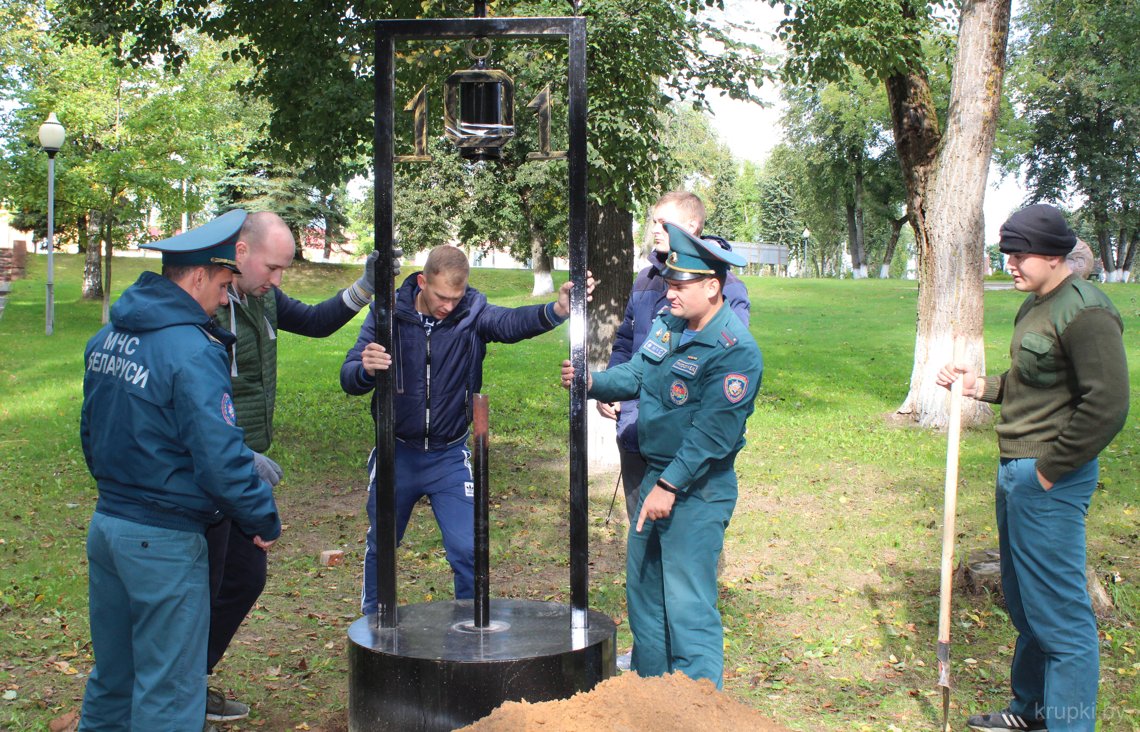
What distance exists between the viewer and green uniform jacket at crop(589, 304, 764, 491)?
13.3 ft

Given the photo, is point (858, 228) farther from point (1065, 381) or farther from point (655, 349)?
point (655, 349)

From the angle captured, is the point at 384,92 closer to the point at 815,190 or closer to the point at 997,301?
the point at 997,301

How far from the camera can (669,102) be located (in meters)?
9.63

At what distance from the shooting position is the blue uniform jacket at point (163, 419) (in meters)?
3.32

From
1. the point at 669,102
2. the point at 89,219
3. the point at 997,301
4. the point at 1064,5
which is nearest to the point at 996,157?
the point at 997,301

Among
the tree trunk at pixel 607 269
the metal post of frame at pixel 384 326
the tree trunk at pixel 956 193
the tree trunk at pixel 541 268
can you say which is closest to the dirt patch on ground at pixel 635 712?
the metal post of frame at pixel 384 326

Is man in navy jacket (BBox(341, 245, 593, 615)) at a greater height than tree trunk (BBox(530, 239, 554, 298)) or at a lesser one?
lesser

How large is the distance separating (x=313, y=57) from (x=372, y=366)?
21.3 ft

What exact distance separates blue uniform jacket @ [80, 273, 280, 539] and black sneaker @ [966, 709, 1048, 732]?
320 centimetres

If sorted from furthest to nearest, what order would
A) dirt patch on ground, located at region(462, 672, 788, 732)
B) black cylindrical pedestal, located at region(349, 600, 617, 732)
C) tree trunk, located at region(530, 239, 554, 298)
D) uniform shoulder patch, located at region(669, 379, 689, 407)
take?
tree trunk, located at region(530, 239, 554, 298) → uniform shoulder patch, located at region(669, 379, 689, 407) → black cylindrical pedestal, located at region(349, 600, 617, 732) → dirt patch on ground, located at region(462, 672, 788, 732)

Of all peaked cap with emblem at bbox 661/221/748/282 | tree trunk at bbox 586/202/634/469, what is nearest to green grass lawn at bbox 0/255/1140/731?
tree trunk at bbox 586/202/634/469

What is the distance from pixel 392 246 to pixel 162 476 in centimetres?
136

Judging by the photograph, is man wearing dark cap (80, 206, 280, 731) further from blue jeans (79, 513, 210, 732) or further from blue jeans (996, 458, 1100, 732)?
blue jeans (996, 458, 1100, 732)

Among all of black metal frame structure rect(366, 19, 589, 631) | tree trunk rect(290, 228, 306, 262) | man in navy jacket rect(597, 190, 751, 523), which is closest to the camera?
black metal frame structure rect(366, 19, 589, 631)
